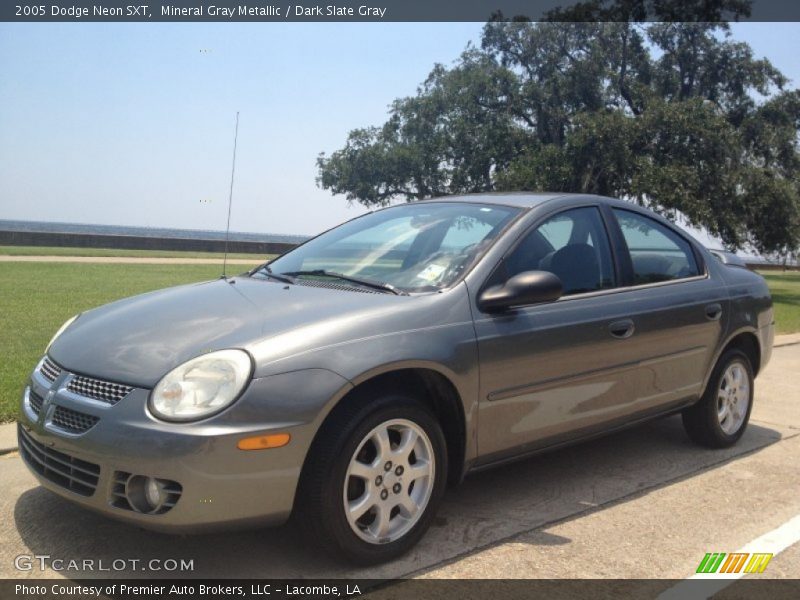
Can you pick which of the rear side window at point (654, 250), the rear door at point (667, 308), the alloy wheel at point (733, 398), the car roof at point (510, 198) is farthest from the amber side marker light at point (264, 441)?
the alloy wheel at point (733, 398)

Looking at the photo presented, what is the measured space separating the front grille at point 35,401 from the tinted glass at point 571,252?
2.13 m

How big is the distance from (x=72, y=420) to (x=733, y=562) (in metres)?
2.74

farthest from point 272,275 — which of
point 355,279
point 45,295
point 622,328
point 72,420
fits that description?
point 45,295

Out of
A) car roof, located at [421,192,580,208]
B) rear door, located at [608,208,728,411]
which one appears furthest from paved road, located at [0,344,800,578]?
car roof, located at [421,192,580,208]

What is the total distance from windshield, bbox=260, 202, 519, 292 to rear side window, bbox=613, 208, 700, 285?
0.87 meters

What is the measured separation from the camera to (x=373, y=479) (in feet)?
10.7

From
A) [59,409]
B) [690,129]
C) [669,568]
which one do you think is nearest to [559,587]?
[669,568]

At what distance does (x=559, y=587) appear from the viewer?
3.19 m

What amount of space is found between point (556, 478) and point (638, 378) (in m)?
0.72

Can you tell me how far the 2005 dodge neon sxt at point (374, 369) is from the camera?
2953 mm

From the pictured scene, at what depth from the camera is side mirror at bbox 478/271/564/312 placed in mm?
3688

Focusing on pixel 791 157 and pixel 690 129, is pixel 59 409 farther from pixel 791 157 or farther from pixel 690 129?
pixel 791 157

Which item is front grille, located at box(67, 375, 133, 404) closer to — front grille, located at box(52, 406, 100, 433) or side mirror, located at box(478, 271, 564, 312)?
front grille, located at box(52, 406, 100, 433)

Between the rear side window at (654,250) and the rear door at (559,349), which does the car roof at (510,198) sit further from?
the rear side window at (654,250)
